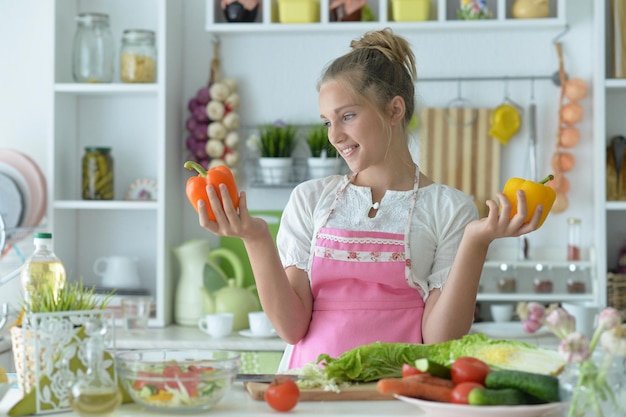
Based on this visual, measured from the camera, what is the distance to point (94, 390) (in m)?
1.23

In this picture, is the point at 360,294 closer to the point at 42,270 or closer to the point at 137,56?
the point at 42,270

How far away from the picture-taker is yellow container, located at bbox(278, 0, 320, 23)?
10.4ft

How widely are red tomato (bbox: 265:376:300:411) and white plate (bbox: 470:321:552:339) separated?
1.69 metres

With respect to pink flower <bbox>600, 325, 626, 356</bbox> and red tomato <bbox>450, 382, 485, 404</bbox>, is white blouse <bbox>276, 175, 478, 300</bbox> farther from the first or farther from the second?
pink flower <bbox>600, 325, 626, 356</bbox>

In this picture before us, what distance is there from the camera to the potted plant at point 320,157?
3.25 meters

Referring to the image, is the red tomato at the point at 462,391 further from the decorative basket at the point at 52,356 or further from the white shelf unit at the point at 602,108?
the white shelf unit at the point at 602,108

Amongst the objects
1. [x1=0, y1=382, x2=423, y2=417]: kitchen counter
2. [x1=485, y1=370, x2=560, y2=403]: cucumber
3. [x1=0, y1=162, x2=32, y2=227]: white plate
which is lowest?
[x1=0, y1=382, x2=423, y2=417]: kitchen counter

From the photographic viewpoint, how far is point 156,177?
3.44m

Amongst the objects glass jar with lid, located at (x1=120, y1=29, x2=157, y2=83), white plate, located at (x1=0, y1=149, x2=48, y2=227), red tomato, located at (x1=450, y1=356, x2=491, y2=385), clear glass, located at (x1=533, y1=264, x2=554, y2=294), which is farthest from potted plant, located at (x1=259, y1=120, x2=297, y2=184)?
red tomato, located at (x1=450, y1=356, x2=491, y2=385)

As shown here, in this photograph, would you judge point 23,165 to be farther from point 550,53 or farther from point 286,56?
point 550,53

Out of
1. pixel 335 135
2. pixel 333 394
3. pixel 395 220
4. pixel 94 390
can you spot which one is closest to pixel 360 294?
pixel 395 220

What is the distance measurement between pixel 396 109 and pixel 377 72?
8cm

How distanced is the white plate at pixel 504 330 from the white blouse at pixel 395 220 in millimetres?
1039

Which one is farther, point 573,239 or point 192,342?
point 573,239
